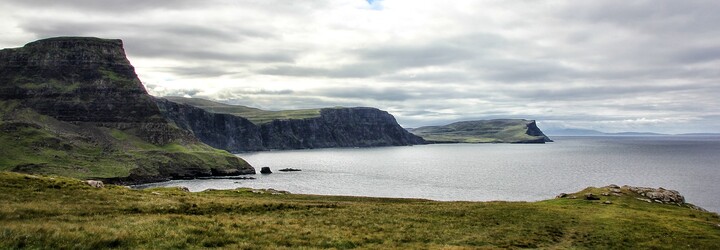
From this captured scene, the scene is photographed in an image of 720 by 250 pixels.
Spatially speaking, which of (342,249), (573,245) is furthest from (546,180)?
(342,249)

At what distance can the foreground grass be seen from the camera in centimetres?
2595

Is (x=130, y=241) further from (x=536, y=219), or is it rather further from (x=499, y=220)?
(x=536, y=219)

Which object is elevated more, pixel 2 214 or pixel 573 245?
pixel 2 214

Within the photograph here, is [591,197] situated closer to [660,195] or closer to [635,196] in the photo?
[635,196]

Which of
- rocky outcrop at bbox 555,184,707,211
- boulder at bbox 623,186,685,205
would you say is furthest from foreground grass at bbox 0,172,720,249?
boulder at bbox 623,186,685,205

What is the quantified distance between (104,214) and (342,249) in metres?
20.1

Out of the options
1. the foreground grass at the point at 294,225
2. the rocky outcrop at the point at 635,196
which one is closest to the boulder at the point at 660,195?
the rocky outcrop at the point at 635,196

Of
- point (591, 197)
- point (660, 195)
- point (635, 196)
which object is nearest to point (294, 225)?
point (591, 197)

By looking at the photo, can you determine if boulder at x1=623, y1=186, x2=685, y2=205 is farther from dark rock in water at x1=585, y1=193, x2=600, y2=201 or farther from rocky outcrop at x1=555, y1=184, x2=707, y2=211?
dark rock in water at x1=585, y1=193, x2=600, y2=201

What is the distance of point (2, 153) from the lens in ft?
600

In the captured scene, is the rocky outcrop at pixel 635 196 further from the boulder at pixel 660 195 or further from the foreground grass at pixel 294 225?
the foreground grass at pixel 294 225

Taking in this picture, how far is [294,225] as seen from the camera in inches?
1398

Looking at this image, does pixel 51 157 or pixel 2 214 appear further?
pixel 51 157

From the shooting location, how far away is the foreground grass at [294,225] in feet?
85.1
